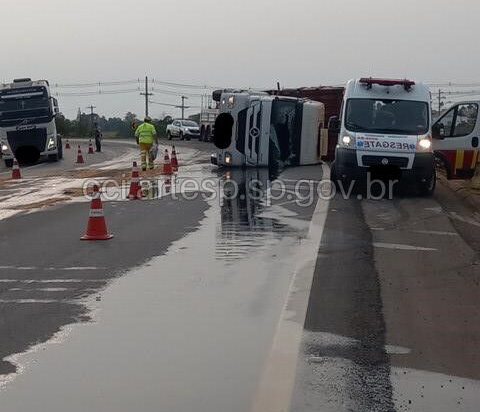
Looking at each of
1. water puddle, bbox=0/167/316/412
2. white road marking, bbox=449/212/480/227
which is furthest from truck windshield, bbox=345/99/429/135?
water puddle, bbox=0/167/316/412

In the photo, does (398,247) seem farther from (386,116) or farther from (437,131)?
(437,131)

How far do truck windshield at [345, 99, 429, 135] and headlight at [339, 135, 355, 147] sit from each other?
24cm

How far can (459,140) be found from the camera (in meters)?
20.3

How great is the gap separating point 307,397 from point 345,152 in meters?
14.1

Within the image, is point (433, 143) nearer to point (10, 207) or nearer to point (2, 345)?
point (10, 207)

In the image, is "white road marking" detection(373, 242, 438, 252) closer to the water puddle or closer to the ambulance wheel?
the water puddle

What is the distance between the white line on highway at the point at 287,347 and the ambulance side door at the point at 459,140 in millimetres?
10115

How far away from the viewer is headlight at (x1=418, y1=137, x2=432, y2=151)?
62.2ft

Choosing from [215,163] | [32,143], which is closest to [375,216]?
[215,163]

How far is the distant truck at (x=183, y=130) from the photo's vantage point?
2451 inches

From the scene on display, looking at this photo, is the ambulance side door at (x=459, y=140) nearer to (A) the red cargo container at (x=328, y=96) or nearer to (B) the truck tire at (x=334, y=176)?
(B) the truck tire at (x=334, y=176)

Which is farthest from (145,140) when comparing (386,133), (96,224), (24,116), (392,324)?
(392,324)

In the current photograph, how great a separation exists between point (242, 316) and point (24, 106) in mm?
27472

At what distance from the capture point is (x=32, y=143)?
3456cm
